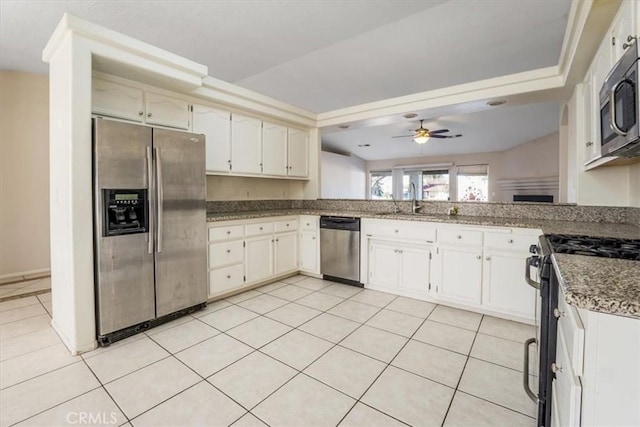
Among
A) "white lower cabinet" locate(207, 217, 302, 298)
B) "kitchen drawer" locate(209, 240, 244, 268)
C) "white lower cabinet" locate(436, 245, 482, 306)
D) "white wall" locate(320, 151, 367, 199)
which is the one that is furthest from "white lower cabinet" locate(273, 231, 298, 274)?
"white wall" locate(320, 151, 367, 199)

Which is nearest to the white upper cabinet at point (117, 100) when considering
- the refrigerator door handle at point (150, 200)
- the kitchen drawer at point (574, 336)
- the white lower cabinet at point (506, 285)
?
the refrigerator door handle at point (150, 200)

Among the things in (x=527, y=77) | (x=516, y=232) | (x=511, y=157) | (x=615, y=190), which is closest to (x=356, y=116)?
(x=527, y=77)

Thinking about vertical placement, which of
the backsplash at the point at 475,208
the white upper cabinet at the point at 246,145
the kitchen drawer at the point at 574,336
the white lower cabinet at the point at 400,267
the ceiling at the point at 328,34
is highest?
the ceiling at the point at 328,34

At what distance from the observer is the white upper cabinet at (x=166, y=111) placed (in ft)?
9.46

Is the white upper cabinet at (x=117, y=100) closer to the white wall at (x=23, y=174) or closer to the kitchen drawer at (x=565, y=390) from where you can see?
the white wall at (x=23, y=174)

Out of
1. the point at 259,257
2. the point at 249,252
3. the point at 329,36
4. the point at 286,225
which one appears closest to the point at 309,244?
the point at 286,225

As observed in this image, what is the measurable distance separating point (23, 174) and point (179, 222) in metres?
2.94

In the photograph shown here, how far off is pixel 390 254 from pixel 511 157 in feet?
20.8

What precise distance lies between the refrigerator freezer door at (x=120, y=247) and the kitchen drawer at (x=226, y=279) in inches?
27.4

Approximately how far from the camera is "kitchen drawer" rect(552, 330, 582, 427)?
76 centimetres

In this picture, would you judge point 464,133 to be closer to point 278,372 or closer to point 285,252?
point 285,252

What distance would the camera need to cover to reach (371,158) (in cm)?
1019

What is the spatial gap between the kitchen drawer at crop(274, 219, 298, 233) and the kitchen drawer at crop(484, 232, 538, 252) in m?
2.37

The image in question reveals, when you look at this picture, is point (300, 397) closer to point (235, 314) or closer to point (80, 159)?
point (235, 314)
